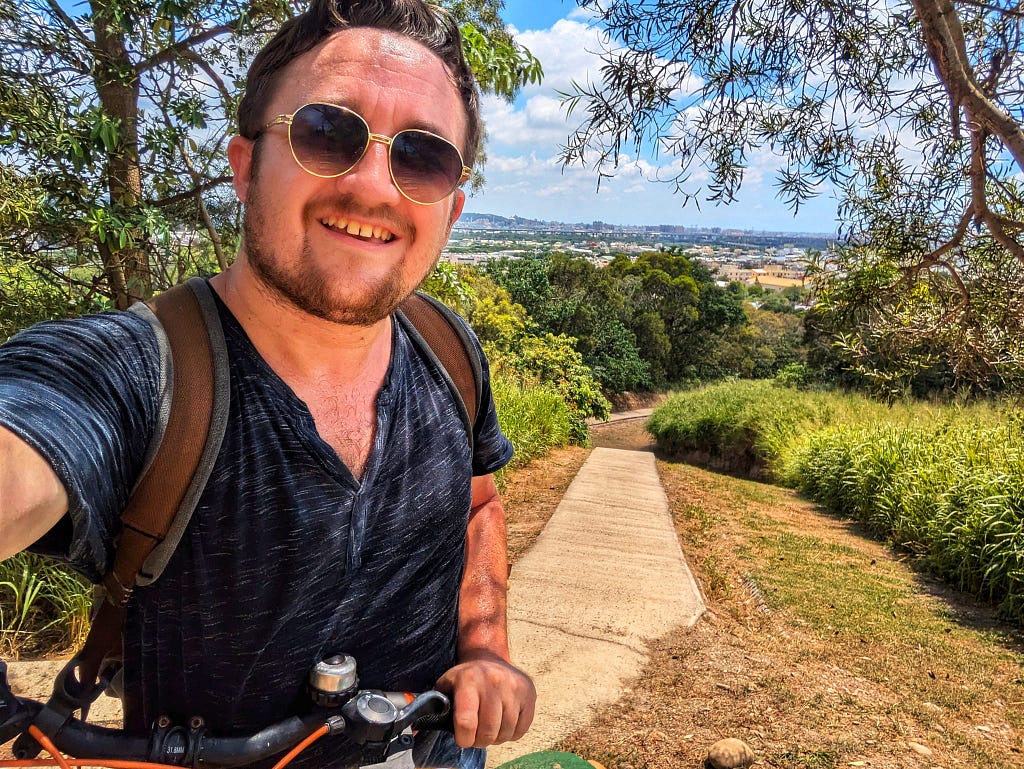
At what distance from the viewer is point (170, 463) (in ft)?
3.31

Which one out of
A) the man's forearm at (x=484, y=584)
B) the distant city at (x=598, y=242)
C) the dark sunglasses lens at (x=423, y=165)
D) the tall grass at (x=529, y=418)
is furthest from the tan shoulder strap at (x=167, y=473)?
the distant city at (x=598, y=242)

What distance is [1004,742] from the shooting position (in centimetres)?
363

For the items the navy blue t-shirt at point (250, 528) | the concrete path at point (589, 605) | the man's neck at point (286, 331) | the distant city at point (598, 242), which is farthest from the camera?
the distant city at point (598, 242)

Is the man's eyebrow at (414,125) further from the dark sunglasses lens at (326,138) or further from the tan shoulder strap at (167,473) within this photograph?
the tan shoulder strap at (167,473)

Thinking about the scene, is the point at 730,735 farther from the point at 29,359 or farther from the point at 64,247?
the point at 64,247

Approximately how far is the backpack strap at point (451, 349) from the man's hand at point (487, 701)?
0.46 m

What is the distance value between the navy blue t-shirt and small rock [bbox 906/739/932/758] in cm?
318

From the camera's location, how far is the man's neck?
3.95 feet

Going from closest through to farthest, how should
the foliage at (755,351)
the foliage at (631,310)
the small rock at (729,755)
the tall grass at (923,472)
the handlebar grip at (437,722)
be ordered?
1. the handlebar grip at (437,722)
2. the small rock at (729,755)
3. the tall grass at (923,472)
4. the foliage at (631,310)
5. the foliage at (755,351)

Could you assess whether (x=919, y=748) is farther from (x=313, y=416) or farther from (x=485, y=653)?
(x=313, y=416)

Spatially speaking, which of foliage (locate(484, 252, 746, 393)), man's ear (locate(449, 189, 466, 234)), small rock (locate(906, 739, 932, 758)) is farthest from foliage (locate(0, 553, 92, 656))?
foliage (locate(484, 252, 746, 393))

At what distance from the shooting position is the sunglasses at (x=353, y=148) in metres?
1.17

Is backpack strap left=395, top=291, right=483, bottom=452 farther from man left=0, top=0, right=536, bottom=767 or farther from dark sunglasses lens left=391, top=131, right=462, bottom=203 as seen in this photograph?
dark sunglasses lens left=391, top=131, right=462, bottom=203

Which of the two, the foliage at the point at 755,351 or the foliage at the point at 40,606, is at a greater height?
the foliage at the point at 40,606
